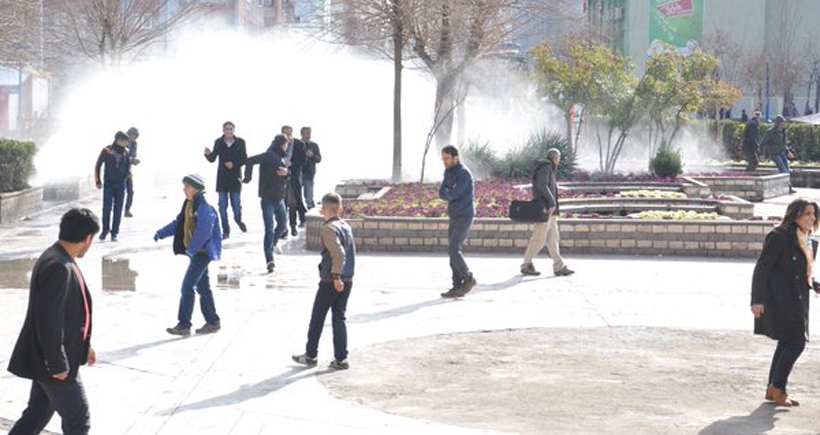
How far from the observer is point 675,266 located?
1619 cm

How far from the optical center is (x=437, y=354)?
1050 cm

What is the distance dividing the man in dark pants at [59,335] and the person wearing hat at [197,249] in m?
4.37

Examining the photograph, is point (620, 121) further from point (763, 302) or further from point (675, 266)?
→ point (763, 302)

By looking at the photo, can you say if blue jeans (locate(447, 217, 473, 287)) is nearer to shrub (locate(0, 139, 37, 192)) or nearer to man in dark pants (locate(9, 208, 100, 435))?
man in dark pants (locate(9, 208, 100, 435))

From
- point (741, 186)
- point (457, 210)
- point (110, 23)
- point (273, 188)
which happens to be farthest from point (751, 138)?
point (457, 210)

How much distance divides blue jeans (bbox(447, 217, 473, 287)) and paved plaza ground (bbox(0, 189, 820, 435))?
0.76 ft

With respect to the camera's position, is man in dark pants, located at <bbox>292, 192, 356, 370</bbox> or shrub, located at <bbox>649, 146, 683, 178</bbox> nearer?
man in dark pants, located at <bbox>292, 192, 356, 370</bbox>

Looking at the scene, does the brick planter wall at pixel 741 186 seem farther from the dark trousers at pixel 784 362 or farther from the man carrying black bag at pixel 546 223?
the dark trousers at pixel 784 362

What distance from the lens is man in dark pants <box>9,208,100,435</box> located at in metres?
6.39

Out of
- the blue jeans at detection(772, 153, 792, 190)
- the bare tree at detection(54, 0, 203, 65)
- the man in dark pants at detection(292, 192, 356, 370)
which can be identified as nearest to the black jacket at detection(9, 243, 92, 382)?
the man in dark pants at detection(292, 192, 356, 370)

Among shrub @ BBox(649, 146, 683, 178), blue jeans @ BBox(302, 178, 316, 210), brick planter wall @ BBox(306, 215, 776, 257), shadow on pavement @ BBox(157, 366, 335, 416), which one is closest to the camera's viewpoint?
shadow on pavement @ BBox(157, 366, 335, 416)

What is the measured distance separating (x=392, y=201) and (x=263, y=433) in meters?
11.5

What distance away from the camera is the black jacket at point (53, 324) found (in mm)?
6375

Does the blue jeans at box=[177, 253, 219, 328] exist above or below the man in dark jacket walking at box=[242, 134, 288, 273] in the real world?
below
